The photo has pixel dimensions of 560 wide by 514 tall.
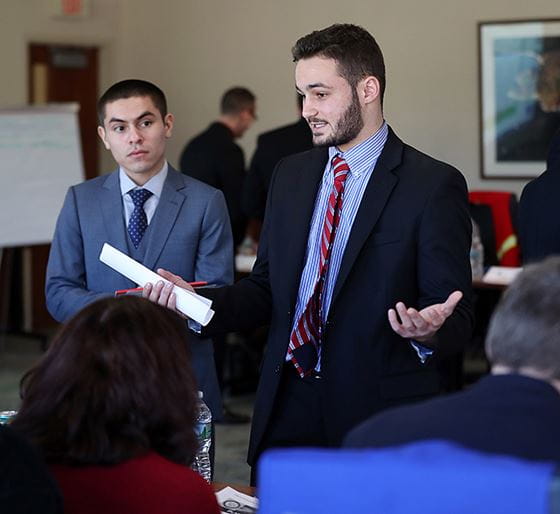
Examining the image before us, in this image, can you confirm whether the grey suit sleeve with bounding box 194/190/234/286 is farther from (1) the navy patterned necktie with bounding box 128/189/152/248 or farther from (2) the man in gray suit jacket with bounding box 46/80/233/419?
(1) the navy patterned necktie with bounding box 128/189/152/248

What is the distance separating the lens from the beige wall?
834 cm

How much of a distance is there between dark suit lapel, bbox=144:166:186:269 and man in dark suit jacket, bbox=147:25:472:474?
43cm

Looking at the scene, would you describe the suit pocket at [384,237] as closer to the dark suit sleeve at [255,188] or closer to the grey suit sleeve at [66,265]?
the grey suit sleeve at [66,265]

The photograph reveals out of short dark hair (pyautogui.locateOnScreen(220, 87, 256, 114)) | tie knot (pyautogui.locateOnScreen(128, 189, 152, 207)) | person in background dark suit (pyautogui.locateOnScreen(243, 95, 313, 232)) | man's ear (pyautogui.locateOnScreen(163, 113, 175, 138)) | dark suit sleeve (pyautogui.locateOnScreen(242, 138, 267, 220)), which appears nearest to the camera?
tie knot (pyautogui.locateOnScreen(128, 189, 152, 207))

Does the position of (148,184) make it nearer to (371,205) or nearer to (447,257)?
(371,205)

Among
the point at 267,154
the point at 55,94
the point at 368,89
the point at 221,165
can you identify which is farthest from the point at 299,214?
the point at 55,94

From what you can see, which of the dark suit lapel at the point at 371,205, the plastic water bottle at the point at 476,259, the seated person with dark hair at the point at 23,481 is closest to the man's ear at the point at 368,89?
the dark suit lapel at the point at 371,205

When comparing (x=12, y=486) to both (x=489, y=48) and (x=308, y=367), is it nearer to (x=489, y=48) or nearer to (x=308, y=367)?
(x=308, y=367)

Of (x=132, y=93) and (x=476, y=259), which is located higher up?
(x=132, y=93)

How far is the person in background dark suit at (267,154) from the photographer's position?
6471 mm

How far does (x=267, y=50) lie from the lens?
356 inches

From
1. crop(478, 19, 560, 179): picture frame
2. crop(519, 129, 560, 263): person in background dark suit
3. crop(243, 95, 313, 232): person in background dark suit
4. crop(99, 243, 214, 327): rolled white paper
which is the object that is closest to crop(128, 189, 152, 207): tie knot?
crop(99, 243, 214, 327): rolled white paper

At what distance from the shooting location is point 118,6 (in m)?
9.57

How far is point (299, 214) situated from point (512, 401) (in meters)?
1.44
